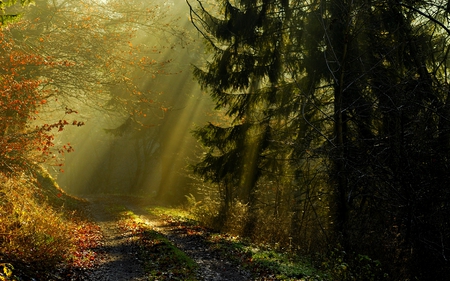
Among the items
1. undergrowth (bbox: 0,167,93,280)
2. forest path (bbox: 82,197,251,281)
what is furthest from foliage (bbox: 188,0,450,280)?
undergrowth (bbox: 0,167,93,280)

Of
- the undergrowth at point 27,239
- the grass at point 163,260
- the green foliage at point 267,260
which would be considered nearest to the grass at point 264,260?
the green foliage at point 267,260

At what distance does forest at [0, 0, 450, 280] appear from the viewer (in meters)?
6.99

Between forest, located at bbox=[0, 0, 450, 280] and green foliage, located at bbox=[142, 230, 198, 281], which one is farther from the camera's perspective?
green foliage, located at bbox=[142, 230, 198, 281]

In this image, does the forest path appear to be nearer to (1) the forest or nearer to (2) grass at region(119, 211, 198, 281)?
(2) grass at region(119, 211, 198, 281)

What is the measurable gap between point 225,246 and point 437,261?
619 centimetres

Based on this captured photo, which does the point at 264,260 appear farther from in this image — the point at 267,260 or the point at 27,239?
the point at 27,239

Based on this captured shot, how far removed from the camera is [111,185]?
1774 inches

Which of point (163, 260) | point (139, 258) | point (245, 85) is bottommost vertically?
point (139, 258)

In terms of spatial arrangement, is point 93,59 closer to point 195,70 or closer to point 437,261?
point 195,70

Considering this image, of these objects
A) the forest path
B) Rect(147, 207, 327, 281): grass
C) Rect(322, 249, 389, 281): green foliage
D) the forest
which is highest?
the forest

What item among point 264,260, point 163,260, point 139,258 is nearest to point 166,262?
point 163,260

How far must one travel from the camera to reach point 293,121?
12805mm

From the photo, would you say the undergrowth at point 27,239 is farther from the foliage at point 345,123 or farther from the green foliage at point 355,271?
the green foliage at point 355,271

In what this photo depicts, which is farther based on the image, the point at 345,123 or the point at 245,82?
the point at 245,82
